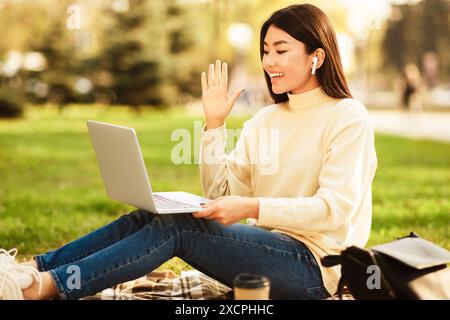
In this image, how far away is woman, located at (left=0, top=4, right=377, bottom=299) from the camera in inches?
104

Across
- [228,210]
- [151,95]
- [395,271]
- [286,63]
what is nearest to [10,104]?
[151,95]

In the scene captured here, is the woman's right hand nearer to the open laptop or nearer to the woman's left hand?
the open laptop

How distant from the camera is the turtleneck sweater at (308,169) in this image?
267 cm

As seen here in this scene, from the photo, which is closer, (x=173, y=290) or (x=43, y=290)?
(x=43, y=290)

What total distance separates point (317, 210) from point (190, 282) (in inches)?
35.4

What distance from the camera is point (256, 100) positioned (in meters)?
25.5

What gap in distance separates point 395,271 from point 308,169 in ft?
1.79

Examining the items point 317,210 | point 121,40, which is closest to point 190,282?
point 317,210

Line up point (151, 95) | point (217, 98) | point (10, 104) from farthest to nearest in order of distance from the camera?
point (151, 95)
point (10, 104)
point (217, 98)

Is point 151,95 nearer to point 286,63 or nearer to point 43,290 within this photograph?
point 286,63

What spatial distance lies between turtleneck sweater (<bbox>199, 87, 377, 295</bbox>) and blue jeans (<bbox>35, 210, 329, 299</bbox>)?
0.07 meters

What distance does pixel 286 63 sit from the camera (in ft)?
9.53

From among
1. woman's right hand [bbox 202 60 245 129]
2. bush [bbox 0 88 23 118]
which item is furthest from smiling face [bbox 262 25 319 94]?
bush [bbox 0 88 23 118]

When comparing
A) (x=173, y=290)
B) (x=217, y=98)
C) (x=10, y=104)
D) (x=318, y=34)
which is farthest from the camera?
(x=10, y=104)
